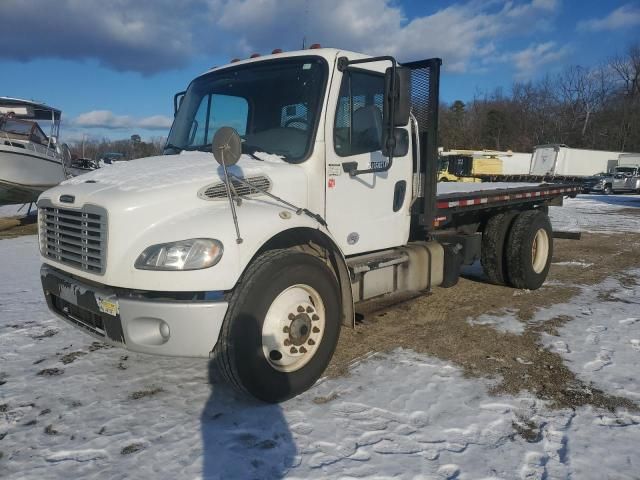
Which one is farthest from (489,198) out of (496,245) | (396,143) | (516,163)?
(516,163)

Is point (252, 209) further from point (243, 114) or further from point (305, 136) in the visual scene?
point (243, 114)

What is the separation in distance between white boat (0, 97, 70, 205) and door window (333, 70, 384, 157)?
1232 cm

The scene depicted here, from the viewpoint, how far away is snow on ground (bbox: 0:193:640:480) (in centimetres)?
291

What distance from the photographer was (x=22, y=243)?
11.4 meters

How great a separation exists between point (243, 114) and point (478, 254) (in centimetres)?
389

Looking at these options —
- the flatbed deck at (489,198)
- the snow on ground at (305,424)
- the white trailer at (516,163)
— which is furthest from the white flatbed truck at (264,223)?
the white trailer at (516,163)

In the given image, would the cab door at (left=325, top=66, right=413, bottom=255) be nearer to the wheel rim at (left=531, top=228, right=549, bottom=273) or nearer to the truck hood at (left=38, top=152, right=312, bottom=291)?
the truck hood at (left=38, top=152, right=312, bottom=291)

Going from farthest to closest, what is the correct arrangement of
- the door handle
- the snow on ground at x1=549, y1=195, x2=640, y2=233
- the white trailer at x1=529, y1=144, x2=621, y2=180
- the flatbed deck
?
the white trailer at x1=529, y1=144, x2=621, y2=180 < the snow on ground at x1=549, y1=195, x2=640, y2=233 < the flatbed deck < the door handle

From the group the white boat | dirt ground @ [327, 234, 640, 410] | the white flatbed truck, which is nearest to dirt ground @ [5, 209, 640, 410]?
dirt ground @ [327, 234, 640, 410]

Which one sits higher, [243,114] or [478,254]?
[243,114]

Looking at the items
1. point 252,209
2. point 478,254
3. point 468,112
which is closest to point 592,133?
point 468,112

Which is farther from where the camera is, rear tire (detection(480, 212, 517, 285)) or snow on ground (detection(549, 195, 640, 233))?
snow on ground (detection(549, 195, 640, 233))

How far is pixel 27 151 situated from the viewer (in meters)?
14.7

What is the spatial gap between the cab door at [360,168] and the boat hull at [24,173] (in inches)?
532
